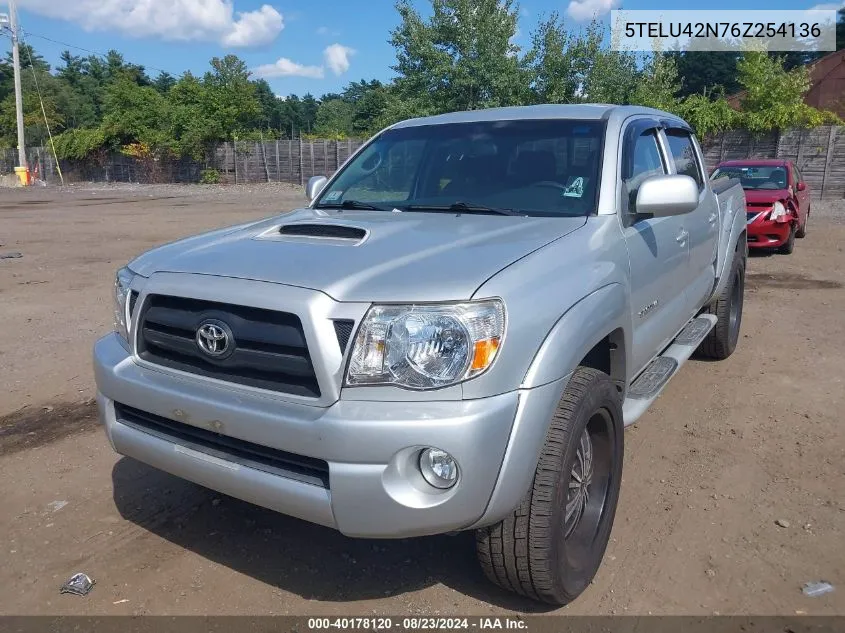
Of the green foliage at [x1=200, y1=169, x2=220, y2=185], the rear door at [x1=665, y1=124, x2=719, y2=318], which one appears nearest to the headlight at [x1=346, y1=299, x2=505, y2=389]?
the rear door at [x1=665, y1=124, x2=719, y2=318]

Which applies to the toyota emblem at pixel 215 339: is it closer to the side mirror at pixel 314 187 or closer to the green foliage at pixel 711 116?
the side mirror at pixel 314 187

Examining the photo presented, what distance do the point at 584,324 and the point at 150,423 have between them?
5.67 ft

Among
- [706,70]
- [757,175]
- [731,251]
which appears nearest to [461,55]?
[757,175]

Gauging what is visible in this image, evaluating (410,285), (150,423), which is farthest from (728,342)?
(150,423)

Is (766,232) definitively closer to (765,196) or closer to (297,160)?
(765,196)

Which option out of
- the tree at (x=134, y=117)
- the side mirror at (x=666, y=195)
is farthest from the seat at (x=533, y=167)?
the tree at (x=134, y=117)

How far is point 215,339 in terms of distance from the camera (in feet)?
8.09

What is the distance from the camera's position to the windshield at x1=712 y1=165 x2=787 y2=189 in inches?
476

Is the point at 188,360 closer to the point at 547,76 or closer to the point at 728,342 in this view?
the point at 728,342

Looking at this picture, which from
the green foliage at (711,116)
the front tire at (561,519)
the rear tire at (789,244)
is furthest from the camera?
the green foliage at (711,116)

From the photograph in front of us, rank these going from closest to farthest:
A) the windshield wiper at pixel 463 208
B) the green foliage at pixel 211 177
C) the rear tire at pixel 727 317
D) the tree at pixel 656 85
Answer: the windshield wiper at pixel 463 208, the rear tire at pixel 727 317, the tree at pixel 656 85, the green foliage at pixel 211 177

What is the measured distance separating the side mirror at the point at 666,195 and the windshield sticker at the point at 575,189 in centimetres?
27

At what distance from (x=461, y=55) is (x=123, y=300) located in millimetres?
27461

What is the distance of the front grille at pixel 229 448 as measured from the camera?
2.35 metres
